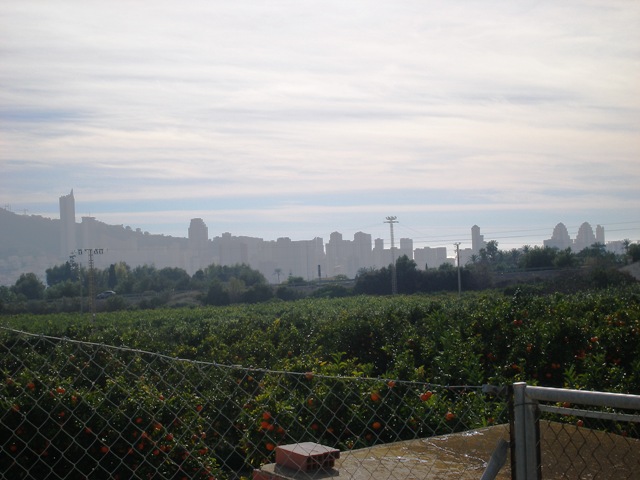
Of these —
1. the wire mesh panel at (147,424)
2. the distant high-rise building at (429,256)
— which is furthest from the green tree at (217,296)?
the distant high-rise building at (429,256)

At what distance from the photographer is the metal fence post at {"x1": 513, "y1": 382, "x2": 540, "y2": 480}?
239 centimetres

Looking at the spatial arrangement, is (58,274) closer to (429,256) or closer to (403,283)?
(403,283)

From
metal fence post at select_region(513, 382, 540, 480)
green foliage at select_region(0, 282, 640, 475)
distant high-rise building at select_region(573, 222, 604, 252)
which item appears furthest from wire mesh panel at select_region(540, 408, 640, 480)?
distant high-rise building at select_region(573, 222, 604, 252)

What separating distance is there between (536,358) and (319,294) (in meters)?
56.3

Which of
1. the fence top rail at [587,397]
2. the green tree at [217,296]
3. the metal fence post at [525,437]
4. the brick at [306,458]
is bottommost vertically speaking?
the green tree at [217,296]

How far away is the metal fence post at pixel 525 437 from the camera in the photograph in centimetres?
239

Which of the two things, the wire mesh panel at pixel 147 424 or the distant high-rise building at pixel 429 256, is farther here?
the distant high-rise building at pixel 429 256

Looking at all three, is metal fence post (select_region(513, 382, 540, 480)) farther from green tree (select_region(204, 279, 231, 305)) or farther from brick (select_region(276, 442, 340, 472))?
green tree (select_region(204, 279, 231, 305))

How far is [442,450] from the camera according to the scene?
3387 mm

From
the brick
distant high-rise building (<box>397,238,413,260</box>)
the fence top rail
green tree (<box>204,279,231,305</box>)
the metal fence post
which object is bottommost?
green tree (<box>204,279,231,305</box>)

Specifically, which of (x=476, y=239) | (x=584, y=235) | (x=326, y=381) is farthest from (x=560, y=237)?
(x=326, y=381)

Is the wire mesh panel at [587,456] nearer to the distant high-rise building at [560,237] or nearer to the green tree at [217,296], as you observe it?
the green tree at [217,296]

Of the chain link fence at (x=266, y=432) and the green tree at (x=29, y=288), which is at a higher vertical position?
the chain link fence at (x=266, y=432)

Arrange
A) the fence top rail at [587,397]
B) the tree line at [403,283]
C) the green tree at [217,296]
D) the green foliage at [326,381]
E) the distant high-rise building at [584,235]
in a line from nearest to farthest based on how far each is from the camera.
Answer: the fence top rail at [587,397] < the green foliage at [326,381] < the tree line at [403,283] < the green tree at [217,296] < the distant high-rise building at [584,235]
